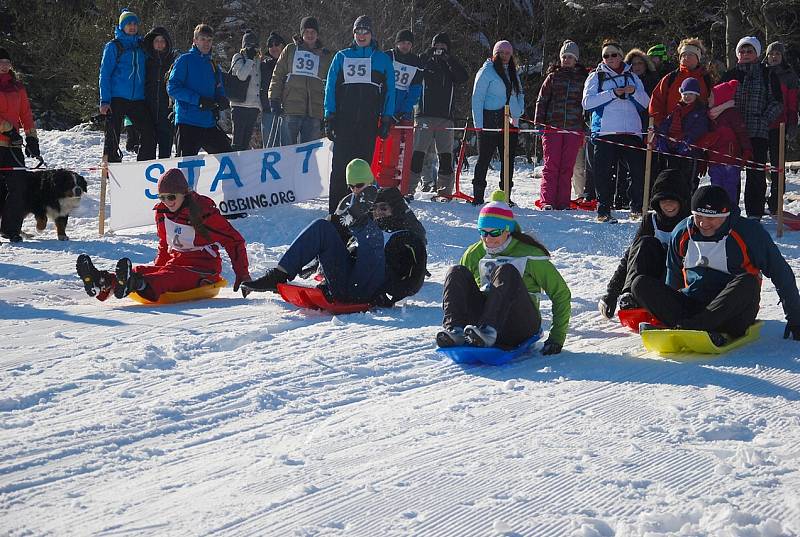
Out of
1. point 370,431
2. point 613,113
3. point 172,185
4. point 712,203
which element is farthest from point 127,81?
point 370,431

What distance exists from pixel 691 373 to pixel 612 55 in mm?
6038

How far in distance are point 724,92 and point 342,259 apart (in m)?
5.32

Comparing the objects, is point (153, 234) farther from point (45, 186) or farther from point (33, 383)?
point (33, 383)

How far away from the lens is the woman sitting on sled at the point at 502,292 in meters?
5.68

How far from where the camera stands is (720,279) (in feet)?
20.1

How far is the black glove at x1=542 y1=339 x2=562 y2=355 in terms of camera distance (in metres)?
5.91

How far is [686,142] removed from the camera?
412 inches

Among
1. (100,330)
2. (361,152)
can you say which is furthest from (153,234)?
(100,330)

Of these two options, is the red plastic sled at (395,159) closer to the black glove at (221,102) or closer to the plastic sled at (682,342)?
the black glove at (221,102)

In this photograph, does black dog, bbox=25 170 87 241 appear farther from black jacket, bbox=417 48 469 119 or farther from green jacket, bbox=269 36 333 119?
black jacket, bbox=417 48 469 119

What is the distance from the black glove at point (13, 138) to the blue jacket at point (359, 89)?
323 centimetres

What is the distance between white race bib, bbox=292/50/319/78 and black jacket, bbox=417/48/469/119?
1.30m

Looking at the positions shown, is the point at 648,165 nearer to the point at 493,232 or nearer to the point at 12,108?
the point at 493,232

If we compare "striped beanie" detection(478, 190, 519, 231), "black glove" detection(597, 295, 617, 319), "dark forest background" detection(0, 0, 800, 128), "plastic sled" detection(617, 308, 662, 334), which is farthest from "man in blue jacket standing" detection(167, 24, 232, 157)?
"dark forest background" detection(0, 0, 800, 128)
